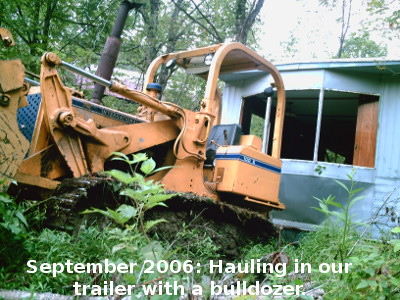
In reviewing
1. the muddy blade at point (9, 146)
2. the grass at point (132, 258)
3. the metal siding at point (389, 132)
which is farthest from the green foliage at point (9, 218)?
the metal siding at point (389, 132)

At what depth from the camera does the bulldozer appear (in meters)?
3.54

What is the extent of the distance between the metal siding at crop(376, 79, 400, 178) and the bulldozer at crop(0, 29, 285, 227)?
2.41m

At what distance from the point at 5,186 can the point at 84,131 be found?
108cm

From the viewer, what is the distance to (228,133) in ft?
19.7

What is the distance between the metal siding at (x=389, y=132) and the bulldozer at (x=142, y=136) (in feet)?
7.90

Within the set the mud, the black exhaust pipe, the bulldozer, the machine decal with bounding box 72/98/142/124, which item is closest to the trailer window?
the bulldozer

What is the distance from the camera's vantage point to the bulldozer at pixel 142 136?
139 inches

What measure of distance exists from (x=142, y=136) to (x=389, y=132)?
16.6ft

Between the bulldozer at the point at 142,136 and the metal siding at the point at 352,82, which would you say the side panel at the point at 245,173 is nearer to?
the bulldozer at the point at 142,136

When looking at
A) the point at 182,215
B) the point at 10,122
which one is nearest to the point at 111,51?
the point at 182,215

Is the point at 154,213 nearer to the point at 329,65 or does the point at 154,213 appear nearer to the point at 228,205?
the point at 228,205

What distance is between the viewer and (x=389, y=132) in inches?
300

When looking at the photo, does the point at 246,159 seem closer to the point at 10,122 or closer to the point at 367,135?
the point at 10,122

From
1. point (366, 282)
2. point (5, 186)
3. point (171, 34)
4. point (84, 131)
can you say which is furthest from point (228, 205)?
point (171, 34)
